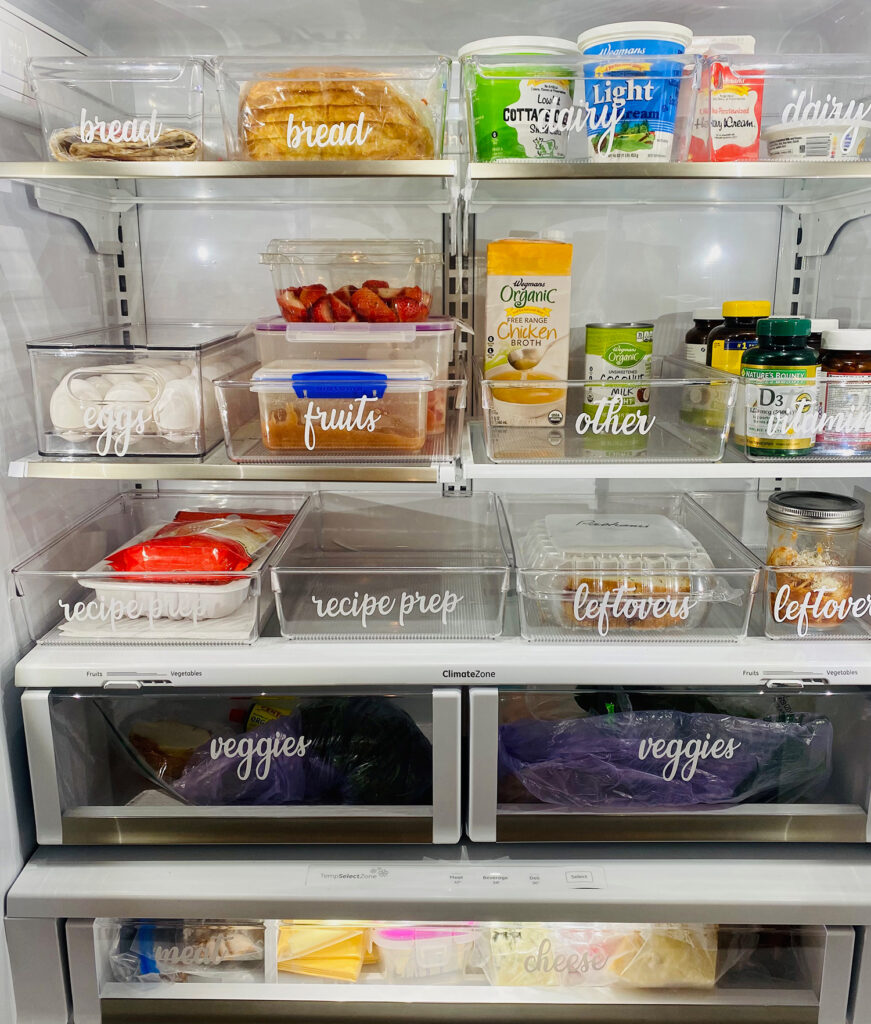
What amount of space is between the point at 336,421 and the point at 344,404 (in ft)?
0.09

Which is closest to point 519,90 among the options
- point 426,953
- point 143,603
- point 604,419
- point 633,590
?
point 604,419

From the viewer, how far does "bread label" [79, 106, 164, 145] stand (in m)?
1.22

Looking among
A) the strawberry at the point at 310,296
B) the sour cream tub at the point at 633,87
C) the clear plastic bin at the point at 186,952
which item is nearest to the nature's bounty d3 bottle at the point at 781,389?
the sour cream tub at the point at 633,87

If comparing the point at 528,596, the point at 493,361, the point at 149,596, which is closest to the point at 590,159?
the point at 493,361

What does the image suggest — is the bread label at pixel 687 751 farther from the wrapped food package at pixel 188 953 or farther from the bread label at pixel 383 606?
the wrapped food package at pixel 188 953

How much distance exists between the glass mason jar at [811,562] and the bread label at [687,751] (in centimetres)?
19

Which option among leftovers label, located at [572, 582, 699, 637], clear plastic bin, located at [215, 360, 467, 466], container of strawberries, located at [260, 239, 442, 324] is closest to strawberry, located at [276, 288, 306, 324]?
container of strawberries, located at [260, 239, 442, 324]

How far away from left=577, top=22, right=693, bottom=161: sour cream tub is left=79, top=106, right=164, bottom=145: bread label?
1.97ft

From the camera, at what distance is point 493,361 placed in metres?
1.36

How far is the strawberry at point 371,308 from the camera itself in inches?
51.4

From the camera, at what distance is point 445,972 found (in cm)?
135

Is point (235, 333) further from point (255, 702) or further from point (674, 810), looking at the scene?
point (674, 810)

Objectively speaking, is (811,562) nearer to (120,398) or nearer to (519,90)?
(519,90)

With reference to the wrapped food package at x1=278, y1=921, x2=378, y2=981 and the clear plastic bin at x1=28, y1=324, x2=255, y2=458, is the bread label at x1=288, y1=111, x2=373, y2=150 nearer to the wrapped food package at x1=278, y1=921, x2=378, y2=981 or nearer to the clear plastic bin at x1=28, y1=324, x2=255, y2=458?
the clear plastic bin at x1=28, y1=324, x2=255, y2=458
